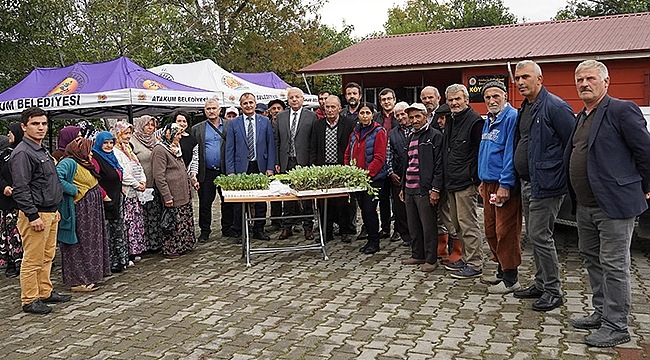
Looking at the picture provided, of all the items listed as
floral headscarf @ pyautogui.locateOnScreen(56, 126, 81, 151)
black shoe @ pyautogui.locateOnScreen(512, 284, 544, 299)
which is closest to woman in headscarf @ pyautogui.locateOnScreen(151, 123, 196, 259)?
floral headscarf @ pyautogui.locateOnScreen(56, 126, 81, 151)

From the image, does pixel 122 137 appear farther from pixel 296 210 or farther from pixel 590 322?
pixel 590 322

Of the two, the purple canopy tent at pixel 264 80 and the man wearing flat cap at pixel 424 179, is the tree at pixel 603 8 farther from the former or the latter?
the man wearing flat cap at pixel 424 179

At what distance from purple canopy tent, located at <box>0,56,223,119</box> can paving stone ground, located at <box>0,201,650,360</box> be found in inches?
130

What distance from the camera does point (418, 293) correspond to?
5691 mm

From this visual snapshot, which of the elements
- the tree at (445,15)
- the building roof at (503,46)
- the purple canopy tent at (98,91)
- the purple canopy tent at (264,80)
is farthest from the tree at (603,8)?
the purple canopy tent at (98,91)

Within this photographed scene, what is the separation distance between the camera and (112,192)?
645 cm

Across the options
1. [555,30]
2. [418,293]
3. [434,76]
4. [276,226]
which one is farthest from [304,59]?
[418,293]

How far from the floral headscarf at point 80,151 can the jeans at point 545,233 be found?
4.12 metres

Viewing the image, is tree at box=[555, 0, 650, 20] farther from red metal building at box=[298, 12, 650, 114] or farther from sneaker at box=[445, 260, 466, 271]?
sneaker at box=[445, 260, 466, 271]

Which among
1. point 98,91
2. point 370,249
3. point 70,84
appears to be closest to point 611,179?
point 370,249

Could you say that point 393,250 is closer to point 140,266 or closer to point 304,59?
point 140,266

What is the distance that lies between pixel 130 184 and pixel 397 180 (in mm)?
3101

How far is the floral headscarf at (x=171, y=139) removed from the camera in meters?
7.35

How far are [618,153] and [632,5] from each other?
3255 cm
